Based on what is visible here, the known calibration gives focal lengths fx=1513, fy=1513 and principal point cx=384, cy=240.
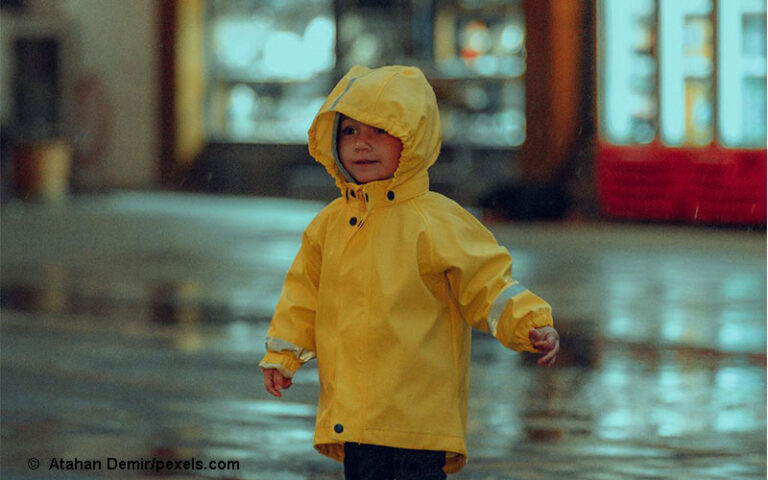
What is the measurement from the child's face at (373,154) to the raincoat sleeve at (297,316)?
215 millimetres

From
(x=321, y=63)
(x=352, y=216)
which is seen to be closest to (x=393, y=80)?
(x=352, y=216)

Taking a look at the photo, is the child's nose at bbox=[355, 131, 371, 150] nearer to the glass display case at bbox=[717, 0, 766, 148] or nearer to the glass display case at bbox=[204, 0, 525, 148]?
the glass display case at bbox=[717, 0, 766, 148]

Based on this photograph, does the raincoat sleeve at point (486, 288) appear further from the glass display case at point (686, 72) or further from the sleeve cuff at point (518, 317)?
the glass display case at point (686, 72)

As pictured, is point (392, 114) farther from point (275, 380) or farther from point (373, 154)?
point (275, 380)

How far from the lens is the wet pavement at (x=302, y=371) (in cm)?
590

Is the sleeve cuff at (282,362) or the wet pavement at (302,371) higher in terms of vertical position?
the sleeve cuff at (282,362)

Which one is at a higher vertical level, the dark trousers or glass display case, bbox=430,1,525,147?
glass display case, bbox=430,1,525,147

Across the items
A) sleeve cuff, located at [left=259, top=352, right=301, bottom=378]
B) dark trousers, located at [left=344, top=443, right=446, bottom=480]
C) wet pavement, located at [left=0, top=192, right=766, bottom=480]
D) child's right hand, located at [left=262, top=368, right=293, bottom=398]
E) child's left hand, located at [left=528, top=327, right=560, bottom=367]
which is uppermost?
child's left hand, located at [left=528, top=327, right=560, bottom=367]

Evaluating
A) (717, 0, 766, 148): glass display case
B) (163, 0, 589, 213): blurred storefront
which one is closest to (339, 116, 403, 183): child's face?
(717, 0, 766, 148): glass display case

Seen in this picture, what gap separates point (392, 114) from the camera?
4.01 m

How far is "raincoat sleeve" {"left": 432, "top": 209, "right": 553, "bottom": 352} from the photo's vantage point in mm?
3941

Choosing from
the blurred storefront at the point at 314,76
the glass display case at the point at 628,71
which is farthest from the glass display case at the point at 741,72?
the blurred storefront at the point at 314,76

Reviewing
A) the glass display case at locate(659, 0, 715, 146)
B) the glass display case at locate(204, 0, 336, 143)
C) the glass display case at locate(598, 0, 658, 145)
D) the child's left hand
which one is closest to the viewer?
the child's left hand

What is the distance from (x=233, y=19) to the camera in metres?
25.8
